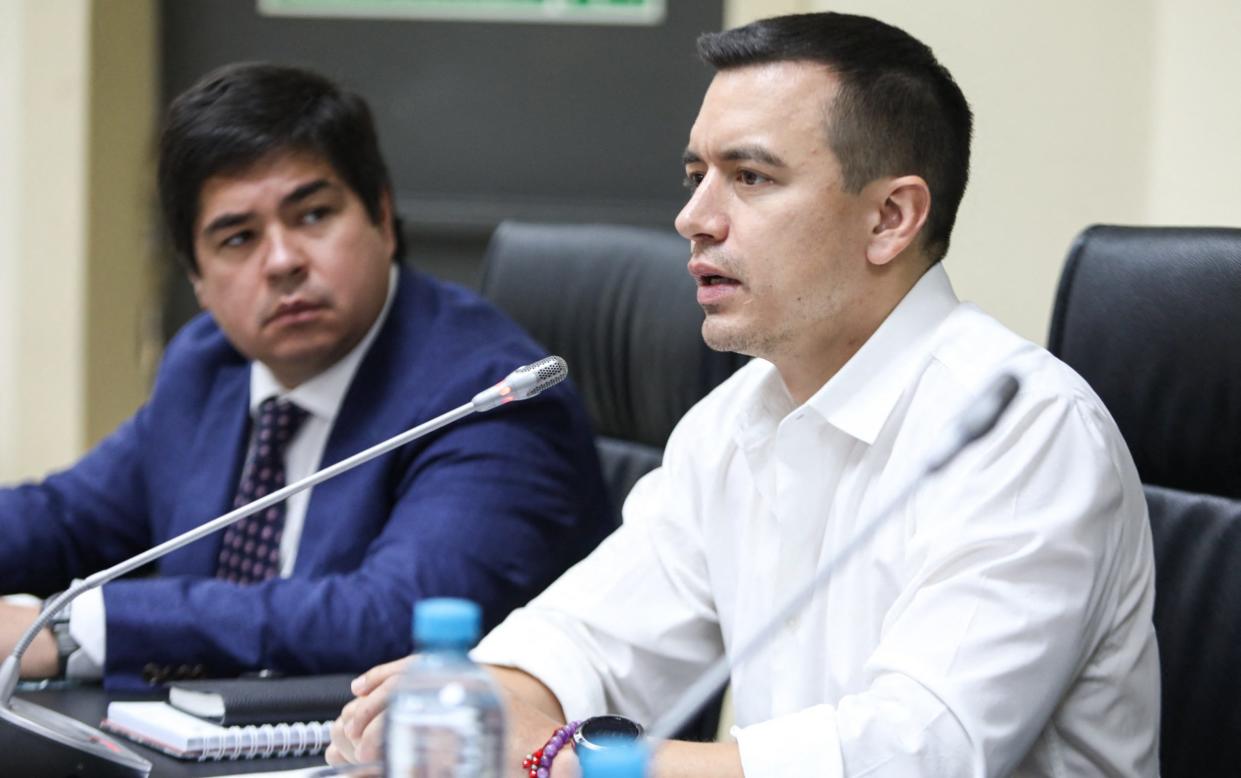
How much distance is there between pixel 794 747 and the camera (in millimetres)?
1192

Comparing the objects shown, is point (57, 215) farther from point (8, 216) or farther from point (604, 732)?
point (604, 732)

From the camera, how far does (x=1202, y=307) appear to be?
139 centimetres

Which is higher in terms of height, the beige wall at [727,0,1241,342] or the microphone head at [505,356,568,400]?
the beige wall at [727,0,1241,342]

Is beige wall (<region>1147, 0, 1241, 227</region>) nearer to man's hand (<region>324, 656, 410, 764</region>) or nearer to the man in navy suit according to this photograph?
the man in navy suit

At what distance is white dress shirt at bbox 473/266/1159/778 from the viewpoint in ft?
3.90

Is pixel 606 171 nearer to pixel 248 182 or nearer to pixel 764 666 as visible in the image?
pixel 248 182

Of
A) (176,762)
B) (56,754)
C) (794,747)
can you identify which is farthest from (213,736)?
(794,747)

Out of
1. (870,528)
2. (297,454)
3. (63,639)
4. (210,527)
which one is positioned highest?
(870,528)

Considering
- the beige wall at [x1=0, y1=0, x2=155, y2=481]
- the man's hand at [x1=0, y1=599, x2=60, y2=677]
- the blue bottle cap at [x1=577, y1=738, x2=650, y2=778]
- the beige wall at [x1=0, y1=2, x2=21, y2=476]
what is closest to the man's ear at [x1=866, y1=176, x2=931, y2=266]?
the blue bottle cap at [x1=577, y1=738, x2=650, y2=778]

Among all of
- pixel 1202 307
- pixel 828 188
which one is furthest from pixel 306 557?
pixel 1202 307

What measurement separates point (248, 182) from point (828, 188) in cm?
89

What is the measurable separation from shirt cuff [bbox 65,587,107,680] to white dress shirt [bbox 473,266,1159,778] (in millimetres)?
447

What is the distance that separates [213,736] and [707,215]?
65cm

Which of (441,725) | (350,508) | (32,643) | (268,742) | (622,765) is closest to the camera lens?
(622,765)
